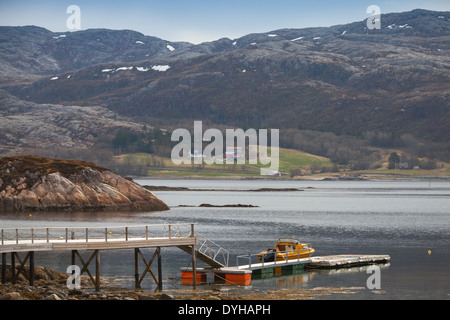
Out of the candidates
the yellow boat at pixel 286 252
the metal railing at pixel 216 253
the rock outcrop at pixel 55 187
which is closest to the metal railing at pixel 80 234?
the metal railing at pixel 216 253

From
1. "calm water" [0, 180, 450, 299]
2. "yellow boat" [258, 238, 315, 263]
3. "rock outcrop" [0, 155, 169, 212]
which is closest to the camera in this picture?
"calm water" [0, 180, 450, 299]

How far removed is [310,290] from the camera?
4581cm

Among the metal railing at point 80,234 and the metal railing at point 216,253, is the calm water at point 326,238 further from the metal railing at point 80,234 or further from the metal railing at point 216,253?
the metal railing at point 80,234

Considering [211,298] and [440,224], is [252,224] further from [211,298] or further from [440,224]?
[211,298]

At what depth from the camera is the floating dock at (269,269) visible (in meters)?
47.3

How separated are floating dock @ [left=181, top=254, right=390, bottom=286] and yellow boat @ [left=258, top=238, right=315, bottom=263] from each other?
33.2 inches

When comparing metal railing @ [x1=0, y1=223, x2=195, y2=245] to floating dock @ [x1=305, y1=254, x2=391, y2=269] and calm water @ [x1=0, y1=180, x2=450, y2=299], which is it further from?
floating dock @ [x1=305, y1=254, x2=391, y2=269]

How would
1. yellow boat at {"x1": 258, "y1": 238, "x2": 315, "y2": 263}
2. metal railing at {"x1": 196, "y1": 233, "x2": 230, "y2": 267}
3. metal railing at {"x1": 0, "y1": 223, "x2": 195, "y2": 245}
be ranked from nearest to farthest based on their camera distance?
metal railing at {"x1": 0, "y1": 223, "x2": 195, "y2": 245}
metal railing at {"x1": 196, "y1": 233, "x2": 230, "y2": 267}
yellow boat at {"x1": 258, "y1": 238, "x2": 315, "y2": 263}

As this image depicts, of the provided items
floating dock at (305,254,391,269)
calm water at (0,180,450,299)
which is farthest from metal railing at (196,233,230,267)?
floating dock at (305,254,391,269)

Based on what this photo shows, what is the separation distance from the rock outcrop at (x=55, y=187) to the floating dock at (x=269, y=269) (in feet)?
175

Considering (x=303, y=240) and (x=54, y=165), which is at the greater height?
(x=54, y=165)

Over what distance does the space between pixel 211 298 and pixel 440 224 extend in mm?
75942

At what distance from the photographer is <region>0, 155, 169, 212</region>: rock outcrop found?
3964 inches
